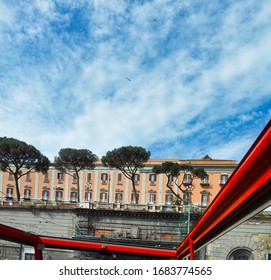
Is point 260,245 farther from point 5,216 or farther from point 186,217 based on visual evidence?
point 5,216

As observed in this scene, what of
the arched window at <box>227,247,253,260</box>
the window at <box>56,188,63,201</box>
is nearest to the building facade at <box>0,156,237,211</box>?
the window at <box>56,188,63,201</box>

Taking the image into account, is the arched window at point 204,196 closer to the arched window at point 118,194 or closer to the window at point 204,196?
the window at point 204,196

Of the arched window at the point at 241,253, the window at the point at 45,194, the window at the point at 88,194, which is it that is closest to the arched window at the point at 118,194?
the window at the point at 88,194

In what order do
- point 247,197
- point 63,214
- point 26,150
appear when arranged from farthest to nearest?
point 26,150 < point 63,214 < point 247,197

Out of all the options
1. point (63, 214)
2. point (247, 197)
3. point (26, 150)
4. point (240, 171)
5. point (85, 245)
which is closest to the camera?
point (240, 171)

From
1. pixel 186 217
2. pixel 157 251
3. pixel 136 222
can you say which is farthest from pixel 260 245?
pixel 157 251

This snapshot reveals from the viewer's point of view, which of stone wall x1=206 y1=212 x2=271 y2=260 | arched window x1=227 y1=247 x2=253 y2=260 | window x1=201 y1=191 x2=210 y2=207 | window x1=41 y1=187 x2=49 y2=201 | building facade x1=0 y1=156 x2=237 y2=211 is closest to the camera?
stone wall x1=206 y1=212 x2=271 y2=260

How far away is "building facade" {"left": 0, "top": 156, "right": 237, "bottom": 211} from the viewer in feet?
157

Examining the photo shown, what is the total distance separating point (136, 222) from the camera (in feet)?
99.9

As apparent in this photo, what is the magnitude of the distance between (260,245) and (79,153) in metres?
24.0

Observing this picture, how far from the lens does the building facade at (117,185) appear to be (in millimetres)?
47938

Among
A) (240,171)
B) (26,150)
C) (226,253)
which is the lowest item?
(226,253)

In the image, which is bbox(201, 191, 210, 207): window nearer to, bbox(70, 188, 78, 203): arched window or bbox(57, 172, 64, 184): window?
bbox(70, 188, 78, 203): arched window

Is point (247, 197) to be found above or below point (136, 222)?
above
